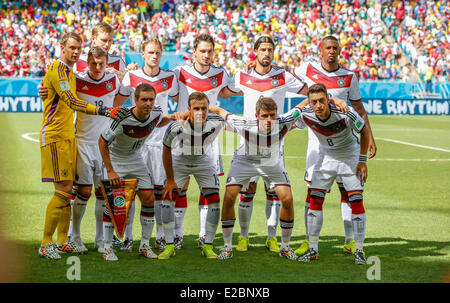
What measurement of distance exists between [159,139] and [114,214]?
1.27 metres

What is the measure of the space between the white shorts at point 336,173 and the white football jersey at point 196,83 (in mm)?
1665

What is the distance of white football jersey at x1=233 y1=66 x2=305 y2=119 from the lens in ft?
23.9

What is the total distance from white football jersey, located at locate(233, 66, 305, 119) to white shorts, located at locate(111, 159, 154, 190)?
4.98 ft

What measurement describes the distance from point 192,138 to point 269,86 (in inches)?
52.6

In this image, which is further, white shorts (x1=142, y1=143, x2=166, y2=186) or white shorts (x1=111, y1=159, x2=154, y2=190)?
white shorts (x1=142, y1=143, x2=166, y2=186)

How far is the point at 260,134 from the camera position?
6508 millimetres

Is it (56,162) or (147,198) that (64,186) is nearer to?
(56,162)

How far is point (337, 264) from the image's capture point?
20.3 feet

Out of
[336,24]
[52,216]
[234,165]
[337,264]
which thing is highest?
[336,24]

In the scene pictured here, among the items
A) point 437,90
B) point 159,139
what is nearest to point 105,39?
point 159,139

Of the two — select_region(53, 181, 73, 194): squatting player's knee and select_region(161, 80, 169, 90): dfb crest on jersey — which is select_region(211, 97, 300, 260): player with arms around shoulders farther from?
select_region(53, 181, 73, 194): squatting player's knee

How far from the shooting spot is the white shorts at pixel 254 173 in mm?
6453

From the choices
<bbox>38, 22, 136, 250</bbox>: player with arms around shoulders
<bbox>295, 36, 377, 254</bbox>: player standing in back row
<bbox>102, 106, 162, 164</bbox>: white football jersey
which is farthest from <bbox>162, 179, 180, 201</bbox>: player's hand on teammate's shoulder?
<bbox>295, 36, 377, 254</bbox>: player standing in back row

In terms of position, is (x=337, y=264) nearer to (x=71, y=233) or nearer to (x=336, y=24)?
(x=71, y=233)
